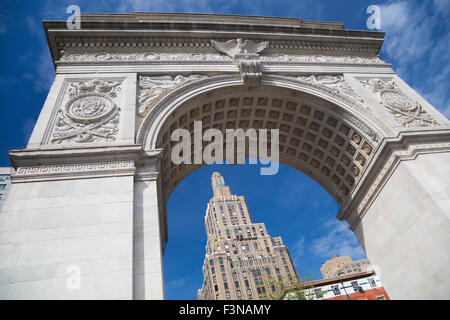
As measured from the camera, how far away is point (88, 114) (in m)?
10.7

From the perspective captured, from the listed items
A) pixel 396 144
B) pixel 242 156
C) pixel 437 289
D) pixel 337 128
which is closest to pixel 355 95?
pixel 337 128

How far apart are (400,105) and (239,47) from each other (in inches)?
322

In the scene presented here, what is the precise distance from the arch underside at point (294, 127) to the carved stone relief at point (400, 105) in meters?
1.86

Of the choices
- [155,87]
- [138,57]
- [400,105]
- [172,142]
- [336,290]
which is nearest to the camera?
[155,87]

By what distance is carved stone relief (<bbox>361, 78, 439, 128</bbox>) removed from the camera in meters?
12.6

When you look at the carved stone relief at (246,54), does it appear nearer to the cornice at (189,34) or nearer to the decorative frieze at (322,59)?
the cornice at (189,34)

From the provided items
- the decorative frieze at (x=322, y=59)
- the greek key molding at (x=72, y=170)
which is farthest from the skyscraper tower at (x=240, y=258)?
the greek key molding at (x=72, y=170)

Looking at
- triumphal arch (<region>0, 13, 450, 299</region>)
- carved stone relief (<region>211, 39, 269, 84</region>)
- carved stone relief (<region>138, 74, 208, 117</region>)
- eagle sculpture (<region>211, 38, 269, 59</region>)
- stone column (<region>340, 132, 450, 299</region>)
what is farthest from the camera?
eagle sculpture (<region>211, 38, 269, 59</region>)

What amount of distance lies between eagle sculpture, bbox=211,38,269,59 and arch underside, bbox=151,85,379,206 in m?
2.42

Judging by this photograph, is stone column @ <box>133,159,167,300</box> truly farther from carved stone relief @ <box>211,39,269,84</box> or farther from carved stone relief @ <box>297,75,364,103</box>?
carved stone relief @ <box>297,75,364,103</box>

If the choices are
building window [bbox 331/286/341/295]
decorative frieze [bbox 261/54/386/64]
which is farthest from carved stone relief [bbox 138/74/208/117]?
building window [bbox 331/286/341/295]

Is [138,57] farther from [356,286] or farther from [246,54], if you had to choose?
[356,286]

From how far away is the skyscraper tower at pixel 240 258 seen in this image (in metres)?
72.0

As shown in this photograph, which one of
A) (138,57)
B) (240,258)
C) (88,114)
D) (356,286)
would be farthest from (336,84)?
(240,258)
